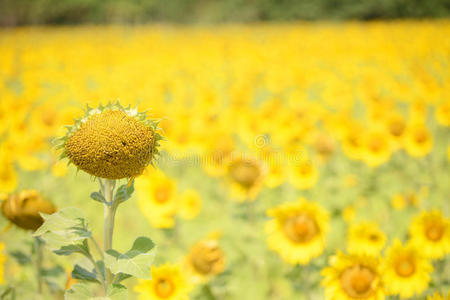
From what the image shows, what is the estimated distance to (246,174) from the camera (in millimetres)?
2342

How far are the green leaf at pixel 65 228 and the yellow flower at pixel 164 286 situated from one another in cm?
72

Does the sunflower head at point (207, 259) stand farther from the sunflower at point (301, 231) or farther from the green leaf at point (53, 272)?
the green leaf at point (53, 272)

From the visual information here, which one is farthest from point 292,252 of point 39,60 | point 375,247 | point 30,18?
point 30,18

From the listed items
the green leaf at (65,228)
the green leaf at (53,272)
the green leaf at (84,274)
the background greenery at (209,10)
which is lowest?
the green leaf at (53,272)

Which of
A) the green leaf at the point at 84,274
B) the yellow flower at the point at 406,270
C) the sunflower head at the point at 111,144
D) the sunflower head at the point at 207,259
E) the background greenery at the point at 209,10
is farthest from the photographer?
the background greenery at the point at 209,10

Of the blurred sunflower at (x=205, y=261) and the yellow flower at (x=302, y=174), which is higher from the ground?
the yellow flower at (x=302, y=174)

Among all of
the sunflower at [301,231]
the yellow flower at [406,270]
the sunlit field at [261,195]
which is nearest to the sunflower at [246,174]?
the sunlit field at [261,195]

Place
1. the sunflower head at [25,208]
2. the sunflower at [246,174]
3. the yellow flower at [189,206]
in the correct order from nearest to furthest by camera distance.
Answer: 1. the sunflower head at [25,208]
2. the sunflower at [246,174]
3. the yellow flower at [189,206]

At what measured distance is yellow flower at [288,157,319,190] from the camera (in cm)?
274

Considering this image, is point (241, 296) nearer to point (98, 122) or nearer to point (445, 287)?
point (445, 287)

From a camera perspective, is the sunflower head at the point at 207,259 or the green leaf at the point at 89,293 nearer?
the green leaf at the point at 89,293

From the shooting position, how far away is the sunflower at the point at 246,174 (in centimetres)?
235

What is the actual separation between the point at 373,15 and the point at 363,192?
24271mm

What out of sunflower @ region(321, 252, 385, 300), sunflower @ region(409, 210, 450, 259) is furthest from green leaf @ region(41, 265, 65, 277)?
sunflower @ region(409, 210, 450, 259)
